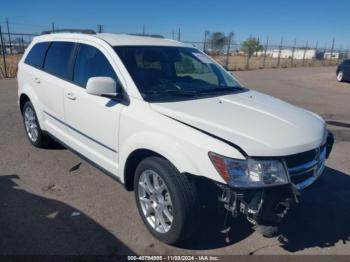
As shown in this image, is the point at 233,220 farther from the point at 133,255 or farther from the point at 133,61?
the point at 133,61

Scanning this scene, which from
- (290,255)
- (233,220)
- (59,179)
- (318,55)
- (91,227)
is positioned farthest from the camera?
(318,55)

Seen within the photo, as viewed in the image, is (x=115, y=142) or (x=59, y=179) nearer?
(x=115, y=142)

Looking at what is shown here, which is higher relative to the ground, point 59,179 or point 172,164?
point 172,164

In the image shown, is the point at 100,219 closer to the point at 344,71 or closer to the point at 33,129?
the point at 33,129

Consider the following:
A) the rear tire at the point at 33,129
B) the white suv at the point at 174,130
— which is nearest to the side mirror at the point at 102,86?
the white suv at the point at 174,130

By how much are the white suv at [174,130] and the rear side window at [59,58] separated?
18mm

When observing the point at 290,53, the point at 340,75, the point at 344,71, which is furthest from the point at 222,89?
the point at 290,53

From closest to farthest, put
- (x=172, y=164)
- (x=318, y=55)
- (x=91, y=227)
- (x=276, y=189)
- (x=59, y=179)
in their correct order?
(x=276, y=189) < (x=172, y=164) < (x=91, y=227) < (x=59, y=179) < (x=318, y=55)

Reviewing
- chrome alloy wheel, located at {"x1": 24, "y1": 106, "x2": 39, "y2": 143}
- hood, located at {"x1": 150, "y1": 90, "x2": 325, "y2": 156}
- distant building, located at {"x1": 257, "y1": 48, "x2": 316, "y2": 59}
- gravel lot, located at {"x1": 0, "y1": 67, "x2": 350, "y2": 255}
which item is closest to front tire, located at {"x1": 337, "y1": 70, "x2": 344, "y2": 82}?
distant building, located at {"x1": 257, "y1": 48, "x2": 316, "y2": 59}

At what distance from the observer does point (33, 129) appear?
18.5ft

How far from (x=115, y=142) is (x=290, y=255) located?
2.02 metres

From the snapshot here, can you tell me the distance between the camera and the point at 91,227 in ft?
11.4

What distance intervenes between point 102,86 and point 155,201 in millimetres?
1229

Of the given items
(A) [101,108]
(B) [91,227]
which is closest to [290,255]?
(B) [91,227]
